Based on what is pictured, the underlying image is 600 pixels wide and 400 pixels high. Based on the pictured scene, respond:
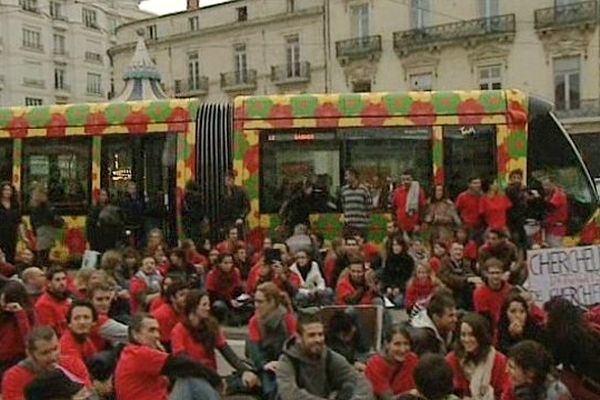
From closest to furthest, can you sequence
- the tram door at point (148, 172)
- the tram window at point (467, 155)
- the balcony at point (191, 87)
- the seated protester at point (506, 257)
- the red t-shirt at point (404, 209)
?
the seated protester at point (506, 257) → the red t-shirt at point (404, 209) → the tram window at point (467, 155) → the tram door at point (148, 172) → the balcony at point (191, 87)

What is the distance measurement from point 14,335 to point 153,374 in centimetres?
156

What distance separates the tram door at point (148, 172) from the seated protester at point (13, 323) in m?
8.08

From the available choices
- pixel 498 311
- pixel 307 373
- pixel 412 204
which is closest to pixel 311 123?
pixel 412 204

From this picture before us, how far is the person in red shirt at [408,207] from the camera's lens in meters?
14.4

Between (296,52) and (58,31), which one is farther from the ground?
(58,31)

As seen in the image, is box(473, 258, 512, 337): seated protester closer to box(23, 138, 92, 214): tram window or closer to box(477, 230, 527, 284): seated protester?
box(477, 230, 527, 284): seated protester

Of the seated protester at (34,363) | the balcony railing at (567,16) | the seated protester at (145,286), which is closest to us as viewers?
the seated protester at (34,363)

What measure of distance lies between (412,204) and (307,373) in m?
7.49

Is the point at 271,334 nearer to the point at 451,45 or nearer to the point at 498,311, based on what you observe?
the point at 498,311

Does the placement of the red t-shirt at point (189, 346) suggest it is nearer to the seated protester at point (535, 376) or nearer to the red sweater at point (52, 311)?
the red sweater at point (52, 311)

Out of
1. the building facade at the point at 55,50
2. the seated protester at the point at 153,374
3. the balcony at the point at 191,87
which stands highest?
the building facade at the point at 55,50

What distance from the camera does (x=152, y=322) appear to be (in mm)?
6824

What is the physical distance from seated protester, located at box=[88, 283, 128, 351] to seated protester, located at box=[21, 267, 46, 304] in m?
0.55

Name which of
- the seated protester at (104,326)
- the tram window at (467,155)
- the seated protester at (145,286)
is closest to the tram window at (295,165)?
the tram window at (467,155)
